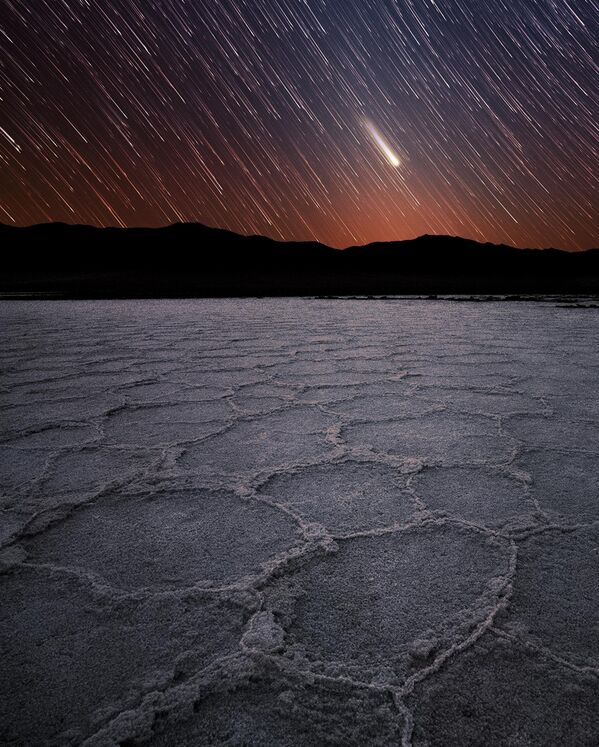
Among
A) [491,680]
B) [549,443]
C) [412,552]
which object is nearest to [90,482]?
[412,552]

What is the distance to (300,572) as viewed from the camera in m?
0.87

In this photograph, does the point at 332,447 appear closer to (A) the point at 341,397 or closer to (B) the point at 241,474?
(B) the point at 241,474

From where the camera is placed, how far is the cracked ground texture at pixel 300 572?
1.94ft

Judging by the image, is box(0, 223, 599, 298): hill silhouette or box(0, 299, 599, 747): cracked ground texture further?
box(0, 223, 599, 298): hill silhouette

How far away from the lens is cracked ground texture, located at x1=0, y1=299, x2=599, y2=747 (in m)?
0.59

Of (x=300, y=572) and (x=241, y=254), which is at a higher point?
(x=241, y=254)

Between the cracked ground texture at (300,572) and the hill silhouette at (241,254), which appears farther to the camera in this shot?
the hill silhouette at (241,254)

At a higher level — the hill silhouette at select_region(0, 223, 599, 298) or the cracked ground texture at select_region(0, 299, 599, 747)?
the hill silhouette at select_region(0, 223, 599, 298)

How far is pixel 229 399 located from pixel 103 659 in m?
1.55

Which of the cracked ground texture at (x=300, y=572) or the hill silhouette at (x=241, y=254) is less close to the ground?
the hill silhouette at (x=241, y=254)

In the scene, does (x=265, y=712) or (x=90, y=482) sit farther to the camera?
(x=90, y=482)

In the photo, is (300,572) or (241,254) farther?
(241,254)

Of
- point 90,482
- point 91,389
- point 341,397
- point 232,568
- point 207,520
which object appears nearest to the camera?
point 232,568

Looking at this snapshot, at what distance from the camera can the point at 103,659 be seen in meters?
0.68
